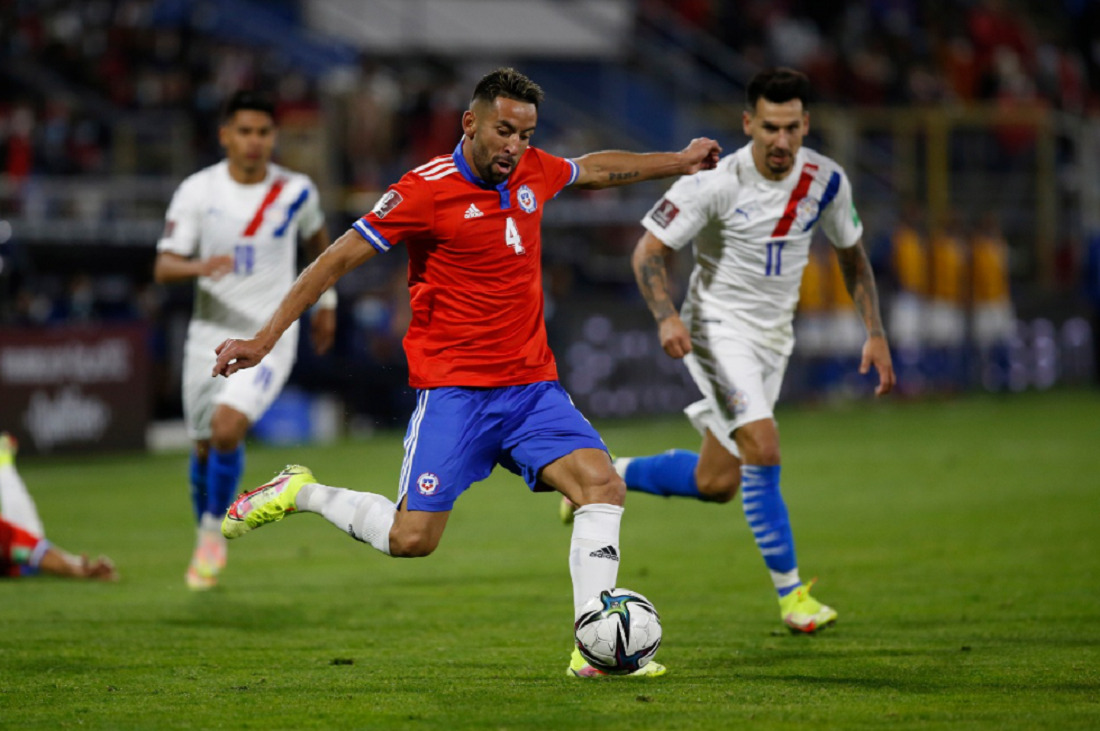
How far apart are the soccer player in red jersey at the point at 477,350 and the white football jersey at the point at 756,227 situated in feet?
4.35

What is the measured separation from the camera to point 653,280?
297 inches

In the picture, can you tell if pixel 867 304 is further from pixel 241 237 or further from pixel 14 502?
pixel 14 502

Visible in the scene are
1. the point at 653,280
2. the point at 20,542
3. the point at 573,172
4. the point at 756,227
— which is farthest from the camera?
the point at 20,542

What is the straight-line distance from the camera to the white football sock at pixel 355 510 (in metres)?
6.36

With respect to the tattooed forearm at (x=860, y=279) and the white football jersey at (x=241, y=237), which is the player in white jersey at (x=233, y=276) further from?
the tattooed forearm at (x=860, y=279)

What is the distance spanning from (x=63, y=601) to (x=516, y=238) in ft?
12.4

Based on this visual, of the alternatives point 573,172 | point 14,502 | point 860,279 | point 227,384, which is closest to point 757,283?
point 860,279

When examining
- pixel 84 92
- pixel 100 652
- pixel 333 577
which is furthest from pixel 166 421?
pixel 100 652

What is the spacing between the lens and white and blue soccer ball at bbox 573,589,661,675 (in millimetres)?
5762

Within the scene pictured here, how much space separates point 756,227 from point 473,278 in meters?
2.00

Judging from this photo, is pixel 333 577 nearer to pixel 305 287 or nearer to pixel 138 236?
pixel 305 287

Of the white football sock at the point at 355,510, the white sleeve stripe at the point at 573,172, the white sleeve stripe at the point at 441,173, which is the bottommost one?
the white football sock at the point at 355,510

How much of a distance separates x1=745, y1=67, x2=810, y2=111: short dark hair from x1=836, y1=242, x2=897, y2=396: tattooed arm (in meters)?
0.85

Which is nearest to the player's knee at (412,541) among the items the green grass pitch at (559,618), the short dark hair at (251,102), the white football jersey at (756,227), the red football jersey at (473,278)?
the green grass pitch at (559,618)
